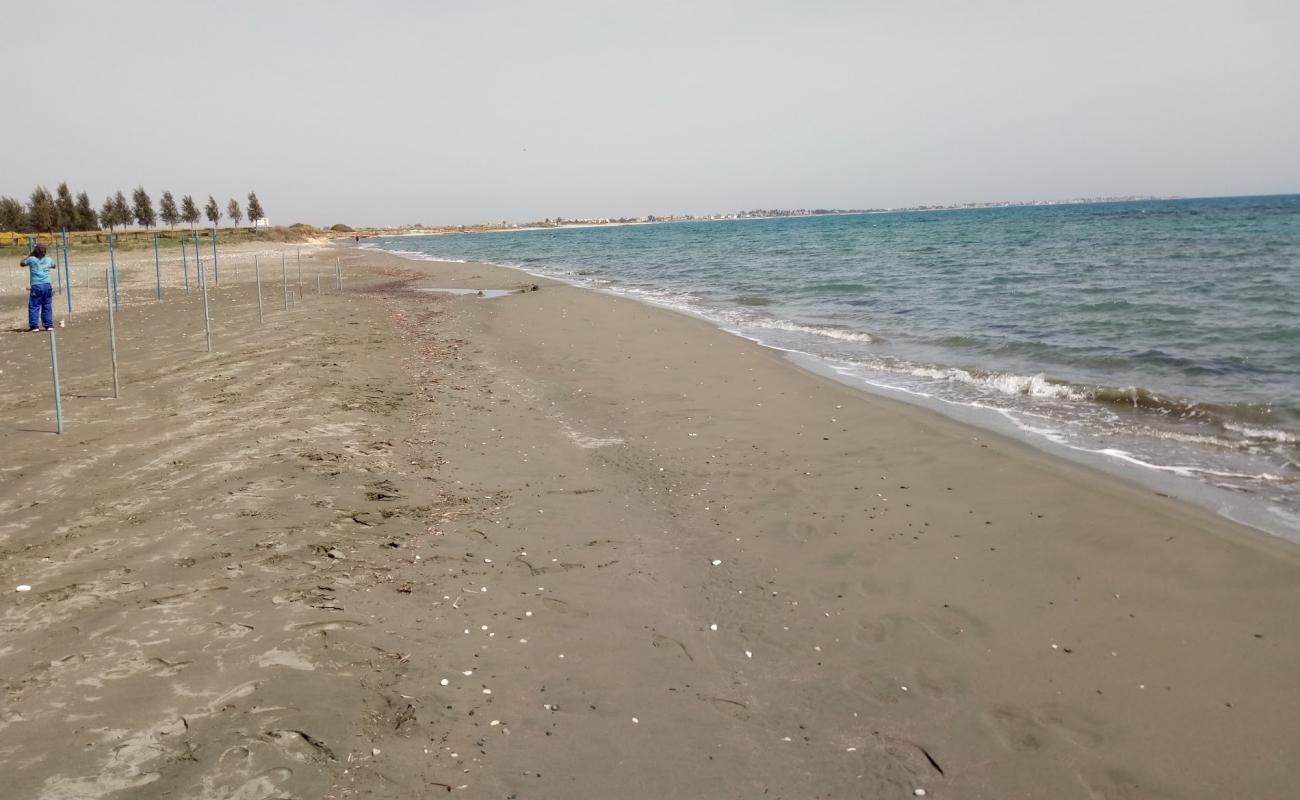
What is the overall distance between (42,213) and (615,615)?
269ft

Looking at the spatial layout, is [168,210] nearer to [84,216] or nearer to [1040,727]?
[84,216]

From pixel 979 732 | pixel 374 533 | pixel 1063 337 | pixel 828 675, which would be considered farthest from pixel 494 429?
pixel 1063 337

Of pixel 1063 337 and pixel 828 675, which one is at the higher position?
pixel 1063 337

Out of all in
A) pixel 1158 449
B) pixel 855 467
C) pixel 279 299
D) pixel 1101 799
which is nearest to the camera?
pixel 1101 799

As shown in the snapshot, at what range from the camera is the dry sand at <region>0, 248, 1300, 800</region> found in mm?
3455

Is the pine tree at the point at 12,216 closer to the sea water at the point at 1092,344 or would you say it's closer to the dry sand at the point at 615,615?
the sea water at the point at 1092,344

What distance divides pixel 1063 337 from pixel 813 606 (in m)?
12.3

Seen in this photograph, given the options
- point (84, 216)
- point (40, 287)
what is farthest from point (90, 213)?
point (40, 287)

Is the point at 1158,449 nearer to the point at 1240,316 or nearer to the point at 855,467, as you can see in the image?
the point at 855,467

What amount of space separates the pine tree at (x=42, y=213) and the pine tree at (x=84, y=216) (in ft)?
11.6

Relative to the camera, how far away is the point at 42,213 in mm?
66188

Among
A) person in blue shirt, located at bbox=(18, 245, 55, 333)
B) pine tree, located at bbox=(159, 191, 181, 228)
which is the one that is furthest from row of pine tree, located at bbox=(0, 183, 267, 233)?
person in blue shirt, located at bbox=(18, 245, 55, 333)

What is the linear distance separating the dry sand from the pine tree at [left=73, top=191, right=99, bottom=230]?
8199 cm

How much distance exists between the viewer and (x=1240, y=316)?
16.0 m
